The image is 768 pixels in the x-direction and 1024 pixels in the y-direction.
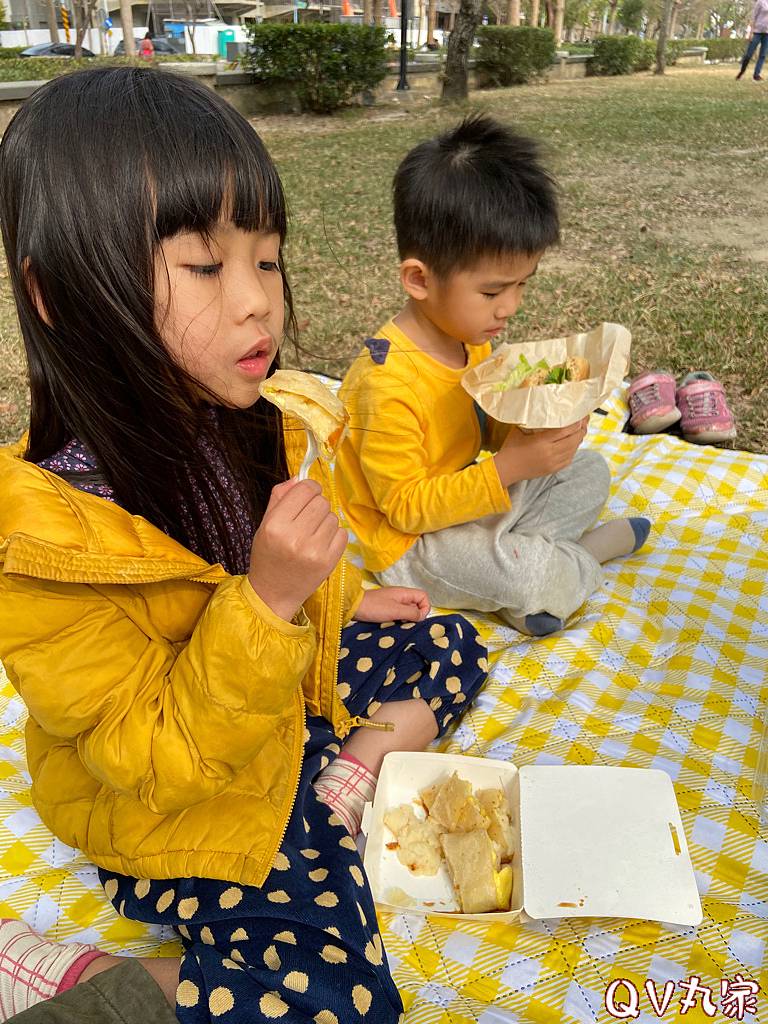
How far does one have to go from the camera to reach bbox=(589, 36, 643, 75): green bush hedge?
19.0 m

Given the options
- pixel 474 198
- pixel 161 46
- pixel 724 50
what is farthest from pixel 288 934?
pixel 724 50

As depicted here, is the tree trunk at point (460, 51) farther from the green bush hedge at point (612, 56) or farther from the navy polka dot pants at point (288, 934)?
the navy polka dot pants at point (288, 934)

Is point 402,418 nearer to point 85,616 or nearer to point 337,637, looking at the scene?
point 337,637

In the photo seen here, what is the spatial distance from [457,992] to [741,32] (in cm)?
6493

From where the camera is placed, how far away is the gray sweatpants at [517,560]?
219 centimetres

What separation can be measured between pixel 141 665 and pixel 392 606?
833 millimetres

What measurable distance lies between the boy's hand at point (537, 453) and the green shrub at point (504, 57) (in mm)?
15383

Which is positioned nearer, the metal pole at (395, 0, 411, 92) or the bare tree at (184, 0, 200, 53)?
the metal pole at (395, 0, 411, 92)

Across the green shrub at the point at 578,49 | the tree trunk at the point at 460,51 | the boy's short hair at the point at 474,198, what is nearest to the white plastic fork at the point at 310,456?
the boy's short hair at the point at 474,198

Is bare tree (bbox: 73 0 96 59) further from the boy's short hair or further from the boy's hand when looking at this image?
the boy's hand

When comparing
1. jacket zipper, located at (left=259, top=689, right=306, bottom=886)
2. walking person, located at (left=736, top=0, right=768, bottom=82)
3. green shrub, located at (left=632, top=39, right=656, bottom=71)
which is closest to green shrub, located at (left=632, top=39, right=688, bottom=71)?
green shrub, located at (left=632, top=39, right=656, bottom=71)

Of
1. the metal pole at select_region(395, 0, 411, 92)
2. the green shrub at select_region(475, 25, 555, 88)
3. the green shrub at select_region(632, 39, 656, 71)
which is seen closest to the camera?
the metal pole at select_region(395, 0, 411, 92)

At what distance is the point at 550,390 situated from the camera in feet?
6.76

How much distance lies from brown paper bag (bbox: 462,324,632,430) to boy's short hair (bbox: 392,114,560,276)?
0.93ft
